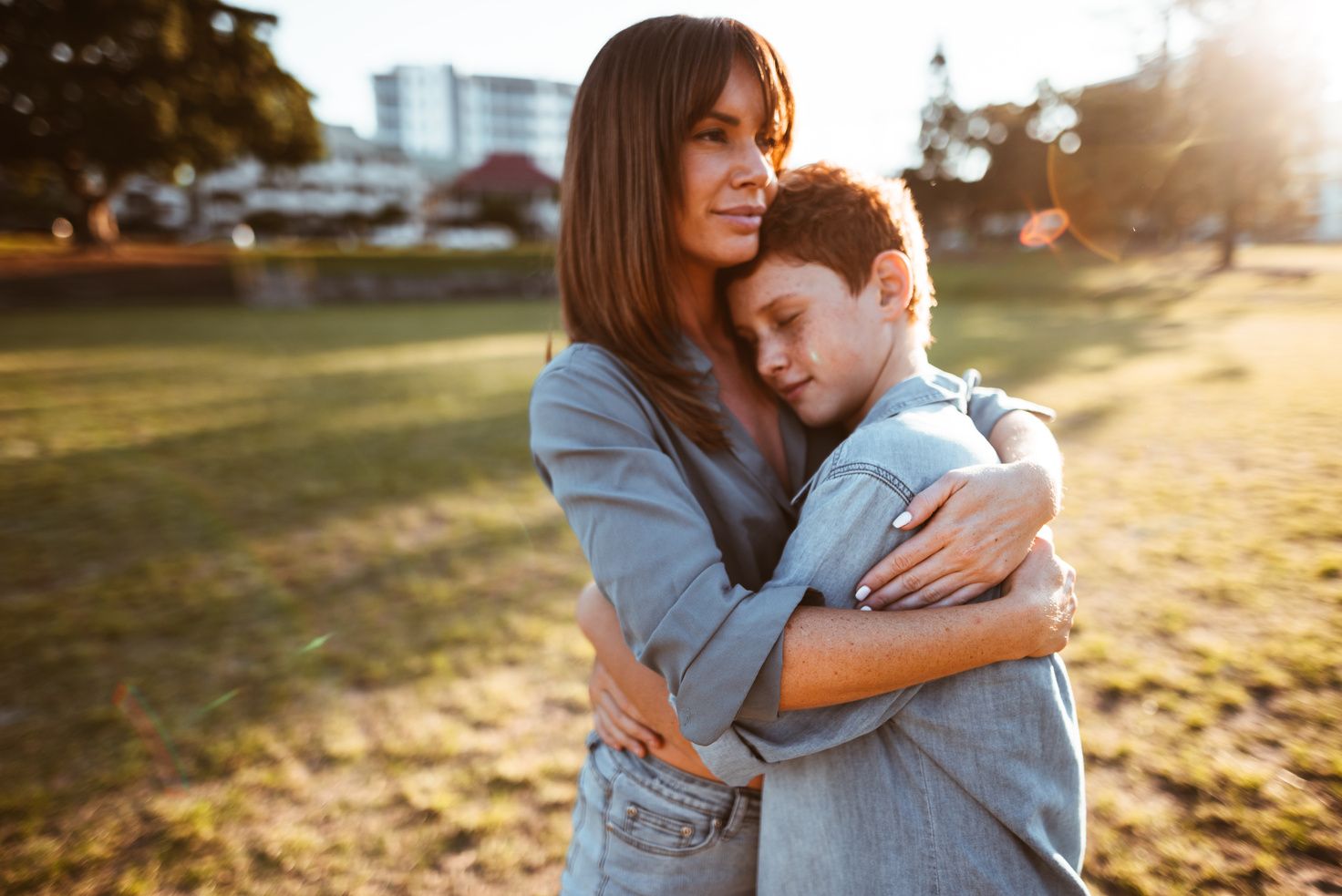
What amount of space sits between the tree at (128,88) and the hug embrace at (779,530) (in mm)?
29966

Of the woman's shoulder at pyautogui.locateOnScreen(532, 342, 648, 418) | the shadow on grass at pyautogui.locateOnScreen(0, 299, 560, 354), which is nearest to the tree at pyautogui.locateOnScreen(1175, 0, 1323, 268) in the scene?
the shadow on grass at pyautogui.locateOnScreen(0, 299, 560, 354)

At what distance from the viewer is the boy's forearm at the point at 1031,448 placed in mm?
1306

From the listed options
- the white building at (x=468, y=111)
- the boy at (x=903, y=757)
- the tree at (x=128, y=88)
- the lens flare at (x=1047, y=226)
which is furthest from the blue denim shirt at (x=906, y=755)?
the white building at (x=468, y=111)

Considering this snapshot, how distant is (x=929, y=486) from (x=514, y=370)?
1164 cm

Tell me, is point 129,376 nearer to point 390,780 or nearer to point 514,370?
point 514,370

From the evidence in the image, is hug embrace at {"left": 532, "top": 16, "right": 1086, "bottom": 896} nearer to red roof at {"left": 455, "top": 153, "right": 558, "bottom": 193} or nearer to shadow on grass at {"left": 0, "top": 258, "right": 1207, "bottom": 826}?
shadow on grass at {"left": 0, "top": 258, "right": 1207, "bottom": 826}

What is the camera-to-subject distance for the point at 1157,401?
8656 mm

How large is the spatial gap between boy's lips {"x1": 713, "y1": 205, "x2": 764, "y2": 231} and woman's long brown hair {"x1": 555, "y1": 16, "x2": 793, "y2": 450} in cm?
11

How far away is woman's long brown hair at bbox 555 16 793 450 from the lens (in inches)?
56.6

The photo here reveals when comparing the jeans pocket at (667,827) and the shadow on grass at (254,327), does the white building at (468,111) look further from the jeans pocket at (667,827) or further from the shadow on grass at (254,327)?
the jeans pocket at (667,827)

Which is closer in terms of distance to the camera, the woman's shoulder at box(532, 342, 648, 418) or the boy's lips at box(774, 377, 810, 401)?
the woman's shoulder at box(532, 342, 648, 418)

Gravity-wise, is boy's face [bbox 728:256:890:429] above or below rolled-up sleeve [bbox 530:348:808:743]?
above

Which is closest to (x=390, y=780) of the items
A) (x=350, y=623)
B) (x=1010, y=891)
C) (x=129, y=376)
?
(x=350, y=623)

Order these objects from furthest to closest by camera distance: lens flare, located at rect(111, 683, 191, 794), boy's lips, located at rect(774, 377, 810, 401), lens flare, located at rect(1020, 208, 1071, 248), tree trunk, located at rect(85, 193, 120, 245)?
lens flare, located at rect(1020, 208, 1071, 248) < tree trunk, located at rect(85, 193, 120, 245) < lens flare, located at rect(111, 683, 191, 794) < boy's lips, located at rect(774, 377, 810, 401)
